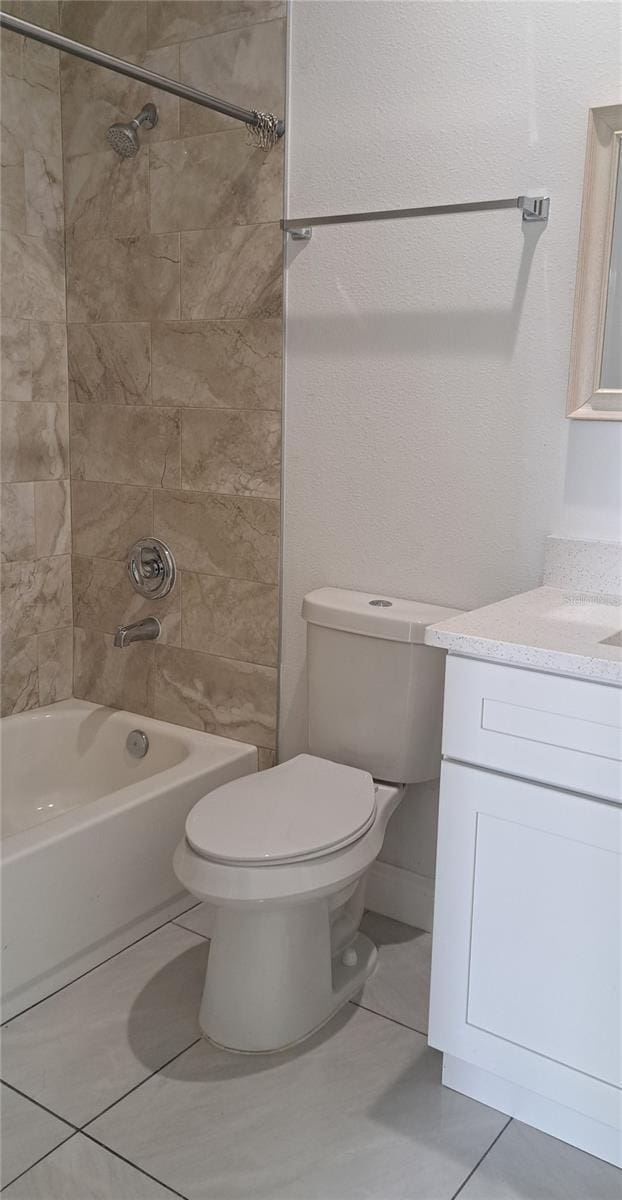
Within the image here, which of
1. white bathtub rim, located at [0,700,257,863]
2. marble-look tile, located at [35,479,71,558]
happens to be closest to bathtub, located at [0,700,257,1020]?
white bathtub rim, located at [0,700,257,863]

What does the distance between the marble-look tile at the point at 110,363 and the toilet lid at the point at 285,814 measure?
1.11m

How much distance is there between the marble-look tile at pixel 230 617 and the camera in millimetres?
2457

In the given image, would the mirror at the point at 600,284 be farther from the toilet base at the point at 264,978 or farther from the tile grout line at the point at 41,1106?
the tile grout line at the point at 41,1106

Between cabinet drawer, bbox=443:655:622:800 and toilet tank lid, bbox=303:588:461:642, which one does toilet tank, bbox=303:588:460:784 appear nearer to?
toilet tank lid, bbox=303:588:461:642

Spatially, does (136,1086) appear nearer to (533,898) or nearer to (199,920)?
(199,920)

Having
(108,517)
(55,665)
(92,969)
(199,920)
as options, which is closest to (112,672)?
(55,665)

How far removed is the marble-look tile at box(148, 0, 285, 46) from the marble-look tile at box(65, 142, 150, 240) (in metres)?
0.29

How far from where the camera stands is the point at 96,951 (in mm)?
2143

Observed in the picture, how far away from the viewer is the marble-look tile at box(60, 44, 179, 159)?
241 cm

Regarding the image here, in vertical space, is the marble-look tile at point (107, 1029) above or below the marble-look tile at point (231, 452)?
below

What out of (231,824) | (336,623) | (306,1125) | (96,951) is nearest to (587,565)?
(336,623)

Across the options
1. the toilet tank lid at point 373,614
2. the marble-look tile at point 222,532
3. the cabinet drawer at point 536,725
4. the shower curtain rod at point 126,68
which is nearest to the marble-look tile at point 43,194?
the shower curtain rod at point 126,68

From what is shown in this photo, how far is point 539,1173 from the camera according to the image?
1.59 metres

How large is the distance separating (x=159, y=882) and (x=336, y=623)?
748 millimetres
